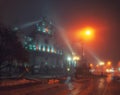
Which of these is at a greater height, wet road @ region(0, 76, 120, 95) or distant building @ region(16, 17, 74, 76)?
distant building @ region(16, 17, 74, 76)

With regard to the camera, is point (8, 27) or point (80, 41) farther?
point (80, 41)

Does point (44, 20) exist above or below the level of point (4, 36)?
above

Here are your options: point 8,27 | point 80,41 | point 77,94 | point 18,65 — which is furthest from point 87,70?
point 77,94

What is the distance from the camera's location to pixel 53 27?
8419 centimetres

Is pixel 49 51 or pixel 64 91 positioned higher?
pixel 49 51

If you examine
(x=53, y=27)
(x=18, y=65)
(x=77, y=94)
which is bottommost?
(x=77, y=94)

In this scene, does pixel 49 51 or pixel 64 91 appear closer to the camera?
pixel 64 91

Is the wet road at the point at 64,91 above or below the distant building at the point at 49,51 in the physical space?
below

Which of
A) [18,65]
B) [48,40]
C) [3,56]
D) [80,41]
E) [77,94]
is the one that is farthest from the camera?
[48,40]

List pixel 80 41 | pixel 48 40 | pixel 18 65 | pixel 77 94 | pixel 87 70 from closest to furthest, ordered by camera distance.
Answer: pixel 77 94, pixel 18 65, pixel 80 41, pixel 87 70, pixel 48 40

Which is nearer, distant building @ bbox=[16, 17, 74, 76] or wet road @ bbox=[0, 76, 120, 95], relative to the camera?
wet road @ bbox=[0, 76, 120, 95]

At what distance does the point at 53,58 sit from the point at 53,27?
38.5 feet

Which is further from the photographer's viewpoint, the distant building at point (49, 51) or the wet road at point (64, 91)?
the distant building at point (49, 51)

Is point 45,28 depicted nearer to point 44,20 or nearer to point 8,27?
point 44,20
